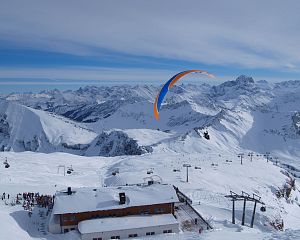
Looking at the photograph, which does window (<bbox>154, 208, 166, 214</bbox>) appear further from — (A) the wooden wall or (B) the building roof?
(B) the building roof

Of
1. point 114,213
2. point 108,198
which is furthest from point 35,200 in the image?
point 114,213

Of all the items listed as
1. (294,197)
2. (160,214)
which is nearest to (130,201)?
(160,214)

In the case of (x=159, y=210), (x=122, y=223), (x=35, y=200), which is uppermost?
(x=159, y=210)

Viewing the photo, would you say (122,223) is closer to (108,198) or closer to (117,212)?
(117,212)

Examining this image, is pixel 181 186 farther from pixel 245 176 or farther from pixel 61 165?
pixel 61 165

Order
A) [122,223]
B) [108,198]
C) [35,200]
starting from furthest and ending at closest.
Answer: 1. [35,200]
2. [108,198]
3. [122,223]

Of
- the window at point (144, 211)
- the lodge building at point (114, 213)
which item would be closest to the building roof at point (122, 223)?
the lodge building at point (114, 213)
